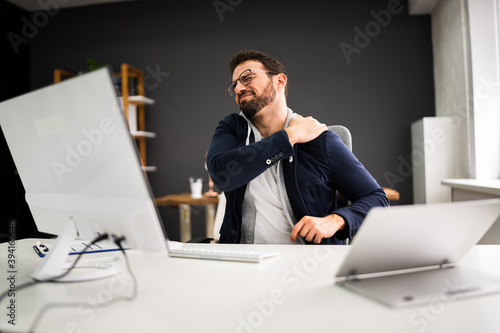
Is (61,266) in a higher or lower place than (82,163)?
lower

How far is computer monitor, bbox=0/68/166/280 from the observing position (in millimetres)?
646

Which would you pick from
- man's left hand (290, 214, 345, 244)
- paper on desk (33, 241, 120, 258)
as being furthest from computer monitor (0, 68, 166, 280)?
man's left hand (290, 214, 345, 244)

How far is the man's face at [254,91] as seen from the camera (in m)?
1.65

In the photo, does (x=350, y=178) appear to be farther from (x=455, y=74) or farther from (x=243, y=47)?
(x=243, y=47)

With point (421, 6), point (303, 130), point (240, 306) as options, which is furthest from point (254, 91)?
point (421, 6)

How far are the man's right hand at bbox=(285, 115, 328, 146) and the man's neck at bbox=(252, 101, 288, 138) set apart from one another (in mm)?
211

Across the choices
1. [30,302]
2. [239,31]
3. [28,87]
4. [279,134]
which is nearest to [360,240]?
[30,302]

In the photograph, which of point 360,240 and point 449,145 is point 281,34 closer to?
point 449,145

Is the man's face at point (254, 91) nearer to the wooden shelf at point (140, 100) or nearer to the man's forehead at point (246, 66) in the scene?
the man's forehead at point (246, 66)

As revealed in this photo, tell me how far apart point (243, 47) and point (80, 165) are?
13.0 feet

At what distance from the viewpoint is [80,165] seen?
0.74 meters

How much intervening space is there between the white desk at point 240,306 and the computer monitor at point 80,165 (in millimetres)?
99

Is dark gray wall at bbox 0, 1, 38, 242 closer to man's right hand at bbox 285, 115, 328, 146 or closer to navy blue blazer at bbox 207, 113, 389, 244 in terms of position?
navy blue blazer at bbox 207, 113, 389, 244

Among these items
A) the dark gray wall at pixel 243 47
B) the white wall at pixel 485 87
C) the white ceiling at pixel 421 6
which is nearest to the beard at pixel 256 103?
the white wall at pixel 485 87
